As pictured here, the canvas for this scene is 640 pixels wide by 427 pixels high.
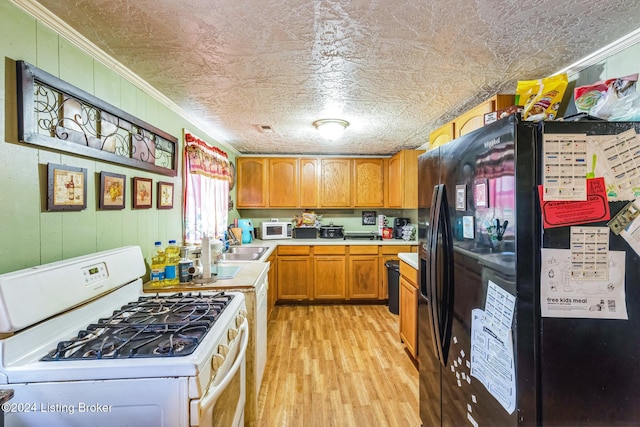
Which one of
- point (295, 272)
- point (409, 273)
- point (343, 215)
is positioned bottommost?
point (295, 272)

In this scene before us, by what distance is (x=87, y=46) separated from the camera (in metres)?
1.31

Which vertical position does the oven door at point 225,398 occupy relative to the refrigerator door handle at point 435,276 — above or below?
below

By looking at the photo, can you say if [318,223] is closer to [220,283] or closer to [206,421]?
[220,283]

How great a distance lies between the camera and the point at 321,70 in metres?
1.60

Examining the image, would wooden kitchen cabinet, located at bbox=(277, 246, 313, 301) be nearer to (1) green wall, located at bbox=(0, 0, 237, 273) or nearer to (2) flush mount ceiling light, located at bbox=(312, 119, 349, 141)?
(2) flush mount ceiling light, located at bbox=(312, 119, 349, 141)

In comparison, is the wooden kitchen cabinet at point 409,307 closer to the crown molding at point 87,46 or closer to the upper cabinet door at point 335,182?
the upper cabinet door at point 335,182

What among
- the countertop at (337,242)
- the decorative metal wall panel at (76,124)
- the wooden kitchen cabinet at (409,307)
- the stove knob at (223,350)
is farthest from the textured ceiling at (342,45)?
the countertop at (337,242)

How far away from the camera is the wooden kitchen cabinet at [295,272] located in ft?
12.6

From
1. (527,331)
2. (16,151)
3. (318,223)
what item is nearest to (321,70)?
(16,151)

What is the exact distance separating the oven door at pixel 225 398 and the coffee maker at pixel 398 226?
3242 mm

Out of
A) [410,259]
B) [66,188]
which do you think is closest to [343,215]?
[410,259]

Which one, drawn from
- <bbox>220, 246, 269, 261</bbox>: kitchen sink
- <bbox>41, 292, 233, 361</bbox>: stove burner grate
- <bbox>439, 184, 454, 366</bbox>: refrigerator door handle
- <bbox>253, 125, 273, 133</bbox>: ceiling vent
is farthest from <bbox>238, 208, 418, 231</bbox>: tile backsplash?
<bbox>439, 184, 454, 366</bbox>: refrigerator door handle

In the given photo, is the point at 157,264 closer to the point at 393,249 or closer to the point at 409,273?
the point at 409,273

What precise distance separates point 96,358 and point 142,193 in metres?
1.10
